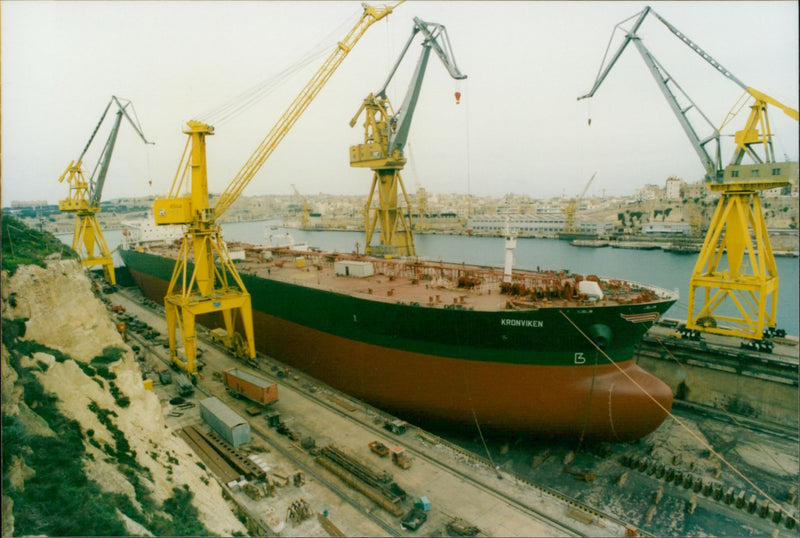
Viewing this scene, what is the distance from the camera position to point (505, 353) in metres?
12.0

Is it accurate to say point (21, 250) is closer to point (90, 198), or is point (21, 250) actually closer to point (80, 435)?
point (80, 435)

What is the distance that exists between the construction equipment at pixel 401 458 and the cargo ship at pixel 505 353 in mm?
2681

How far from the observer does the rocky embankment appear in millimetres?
5094

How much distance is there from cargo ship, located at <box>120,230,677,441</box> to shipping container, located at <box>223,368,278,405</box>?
295 centimetres

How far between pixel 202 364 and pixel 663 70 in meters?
23.1

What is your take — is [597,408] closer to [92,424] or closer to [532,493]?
[532,493]

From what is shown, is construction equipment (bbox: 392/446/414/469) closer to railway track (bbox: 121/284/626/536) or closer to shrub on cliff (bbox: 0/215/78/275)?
railway track (bbox: 121/284/626/536)

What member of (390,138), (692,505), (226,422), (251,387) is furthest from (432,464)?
(390,138)

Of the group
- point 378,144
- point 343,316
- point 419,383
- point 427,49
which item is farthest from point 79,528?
point 427,49

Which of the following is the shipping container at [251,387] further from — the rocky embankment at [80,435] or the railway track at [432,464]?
the rocky embankment at [80,435]

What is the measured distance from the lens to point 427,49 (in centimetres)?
2000

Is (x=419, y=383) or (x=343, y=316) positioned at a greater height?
(x=343, y=316)

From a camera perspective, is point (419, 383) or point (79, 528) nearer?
point (79, 528)

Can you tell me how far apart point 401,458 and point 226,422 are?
4721 millimetres
